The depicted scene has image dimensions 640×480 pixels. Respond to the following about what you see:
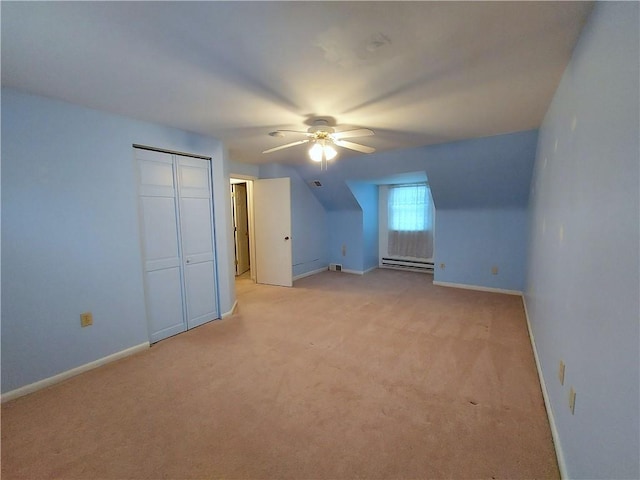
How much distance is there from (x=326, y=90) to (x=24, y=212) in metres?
2.36

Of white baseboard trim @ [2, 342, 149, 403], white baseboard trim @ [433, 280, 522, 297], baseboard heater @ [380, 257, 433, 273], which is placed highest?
baseboard heater @ [380, 257, 433, 273]

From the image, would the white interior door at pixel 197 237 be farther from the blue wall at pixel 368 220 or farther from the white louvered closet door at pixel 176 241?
the blue wall at pixel 368 220

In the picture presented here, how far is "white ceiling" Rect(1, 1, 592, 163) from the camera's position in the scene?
1229mm

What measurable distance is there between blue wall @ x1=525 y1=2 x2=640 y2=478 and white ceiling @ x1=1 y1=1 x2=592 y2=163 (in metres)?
0.36

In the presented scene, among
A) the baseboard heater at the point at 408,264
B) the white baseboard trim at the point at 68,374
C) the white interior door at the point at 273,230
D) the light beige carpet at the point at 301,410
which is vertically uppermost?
the white interior door at the point at 273,230

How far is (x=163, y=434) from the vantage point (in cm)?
166

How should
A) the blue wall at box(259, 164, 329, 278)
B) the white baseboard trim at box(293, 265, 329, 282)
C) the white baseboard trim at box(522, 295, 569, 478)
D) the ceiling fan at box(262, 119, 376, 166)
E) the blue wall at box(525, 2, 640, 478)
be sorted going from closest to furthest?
the blue wall at box(525, 2, 640, 478), the white baseboard trim at box(522, 295, 569, 478), the ceiling fan at box(262, 119, 376, 166), the blue wall at box(259, 164, 329, 278), the white baseboard trim at box(293, 265, 329, 282)

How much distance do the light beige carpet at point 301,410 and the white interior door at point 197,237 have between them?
325 millimetres

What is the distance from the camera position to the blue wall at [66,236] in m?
1.96

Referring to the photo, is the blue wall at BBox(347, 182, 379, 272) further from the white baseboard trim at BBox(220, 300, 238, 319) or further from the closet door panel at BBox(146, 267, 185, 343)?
the closet door panel at BBox(146, 267, 185, 343)

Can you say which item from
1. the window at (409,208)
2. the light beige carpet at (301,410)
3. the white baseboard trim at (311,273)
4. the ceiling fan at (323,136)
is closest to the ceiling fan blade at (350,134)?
the ceiling fan at (323,136)

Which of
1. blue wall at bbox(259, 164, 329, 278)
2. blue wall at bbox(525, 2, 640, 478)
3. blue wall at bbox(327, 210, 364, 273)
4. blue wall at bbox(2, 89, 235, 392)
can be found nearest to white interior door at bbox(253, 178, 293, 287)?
blue wall at bbox(259, 164, 329, 278)

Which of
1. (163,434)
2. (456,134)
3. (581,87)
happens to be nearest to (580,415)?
(581,87)

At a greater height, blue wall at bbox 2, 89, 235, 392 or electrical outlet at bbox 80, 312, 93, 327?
blue wall at bbox 2, 89, 235, 392
